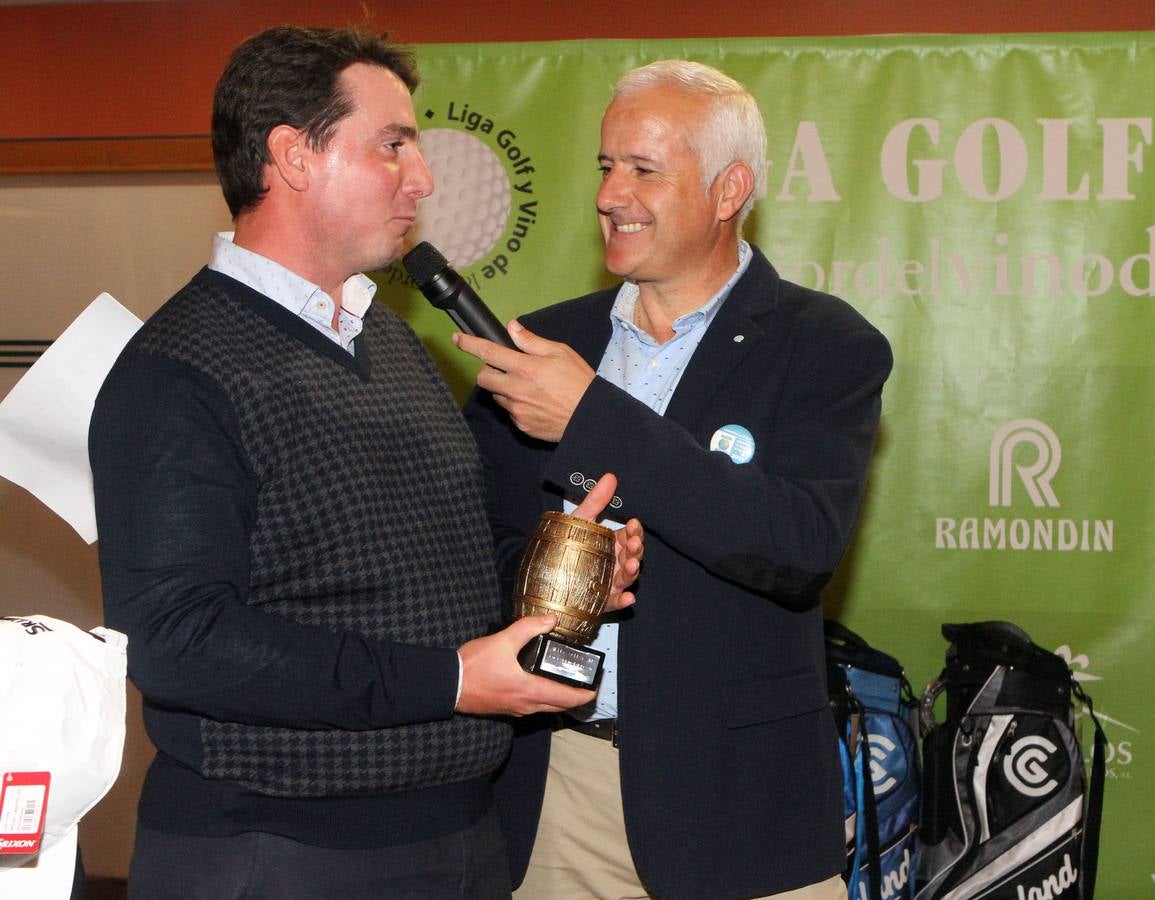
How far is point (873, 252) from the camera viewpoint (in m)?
3.47

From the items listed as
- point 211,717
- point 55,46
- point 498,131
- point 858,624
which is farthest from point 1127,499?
Answer: point 55,46

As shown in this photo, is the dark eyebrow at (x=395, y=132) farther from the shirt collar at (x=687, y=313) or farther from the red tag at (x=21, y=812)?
the red tag at (x=21, y=812)

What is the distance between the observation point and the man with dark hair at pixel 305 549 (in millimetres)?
1354

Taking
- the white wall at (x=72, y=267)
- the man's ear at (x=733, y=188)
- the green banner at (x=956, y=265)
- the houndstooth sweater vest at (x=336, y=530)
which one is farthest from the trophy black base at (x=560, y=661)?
the white wall at (x=72, y=267)

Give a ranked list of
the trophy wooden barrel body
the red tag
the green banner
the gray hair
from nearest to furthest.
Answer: the red tag, the trophy wooden barrel body, the gray hair, the green banner

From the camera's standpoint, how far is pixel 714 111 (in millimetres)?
1989

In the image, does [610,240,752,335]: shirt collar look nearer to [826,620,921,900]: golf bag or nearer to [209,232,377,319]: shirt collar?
[209,232,377,319]: shirt collar

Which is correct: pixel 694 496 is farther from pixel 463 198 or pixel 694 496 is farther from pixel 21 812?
pixel 463 198

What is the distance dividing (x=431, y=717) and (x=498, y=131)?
2424mm

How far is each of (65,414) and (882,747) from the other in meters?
2.47

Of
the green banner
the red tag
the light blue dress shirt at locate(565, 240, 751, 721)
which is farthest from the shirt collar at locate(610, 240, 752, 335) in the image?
the green banner

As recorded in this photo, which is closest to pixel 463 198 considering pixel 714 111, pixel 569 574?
pixel 714 111

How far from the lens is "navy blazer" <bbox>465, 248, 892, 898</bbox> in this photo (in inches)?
67.1

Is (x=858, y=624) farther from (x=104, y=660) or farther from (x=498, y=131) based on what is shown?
(x=104, y=660)
